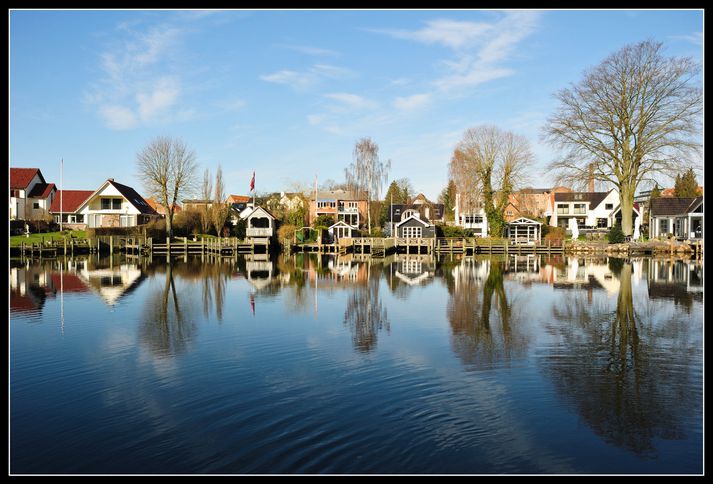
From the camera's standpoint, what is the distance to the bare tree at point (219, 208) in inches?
2474

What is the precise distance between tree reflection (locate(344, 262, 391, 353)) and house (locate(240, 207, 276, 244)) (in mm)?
33773

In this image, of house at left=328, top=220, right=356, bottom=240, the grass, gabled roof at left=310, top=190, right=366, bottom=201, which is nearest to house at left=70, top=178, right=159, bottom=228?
the grass

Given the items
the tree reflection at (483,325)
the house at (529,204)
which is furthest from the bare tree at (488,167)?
the tree reflection at (483,325)

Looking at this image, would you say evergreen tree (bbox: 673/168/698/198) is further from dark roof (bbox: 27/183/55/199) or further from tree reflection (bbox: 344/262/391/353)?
dark roof (bbox: 27/183/55/199)

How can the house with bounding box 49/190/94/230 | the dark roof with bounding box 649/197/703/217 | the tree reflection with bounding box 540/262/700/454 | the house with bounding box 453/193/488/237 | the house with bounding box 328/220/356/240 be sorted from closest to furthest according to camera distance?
the tree reflection with bounding box 540/262/700/454
the dark roof with bounding box 649/197/703/217
the house with bounding box 49/190/94/230
the house with bounding box 328/220/356/240
the house with bounding box 453/193/488/237

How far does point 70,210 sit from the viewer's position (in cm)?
6388

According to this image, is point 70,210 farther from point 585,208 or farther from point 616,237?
point 585,208

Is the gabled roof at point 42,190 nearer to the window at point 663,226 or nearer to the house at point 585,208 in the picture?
the house at point 585,208

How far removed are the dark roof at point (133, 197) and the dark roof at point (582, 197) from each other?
179 ft

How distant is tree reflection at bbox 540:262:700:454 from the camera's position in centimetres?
819

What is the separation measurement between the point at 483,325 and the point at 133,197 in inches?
2366

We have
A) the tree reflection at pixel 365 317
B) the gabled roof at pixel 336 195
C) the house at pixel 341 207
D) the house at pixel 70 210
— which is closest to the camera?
the tree reflection at pixel 365 317

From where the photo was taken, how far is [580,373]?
10.8 meters

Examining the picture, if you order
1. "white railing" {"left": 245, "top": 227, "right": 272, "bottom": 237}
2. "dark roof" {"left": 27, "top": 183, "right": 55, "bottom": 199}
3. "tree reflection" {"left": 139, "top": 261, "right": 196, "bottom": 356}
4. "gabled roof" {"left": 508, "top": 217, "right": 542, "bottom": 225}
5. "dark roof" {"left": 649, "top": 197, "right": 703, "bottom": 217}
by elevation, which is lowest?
"tree reflection" {"left": 139, "top": 261, "right": 196, "bottom": 356}
